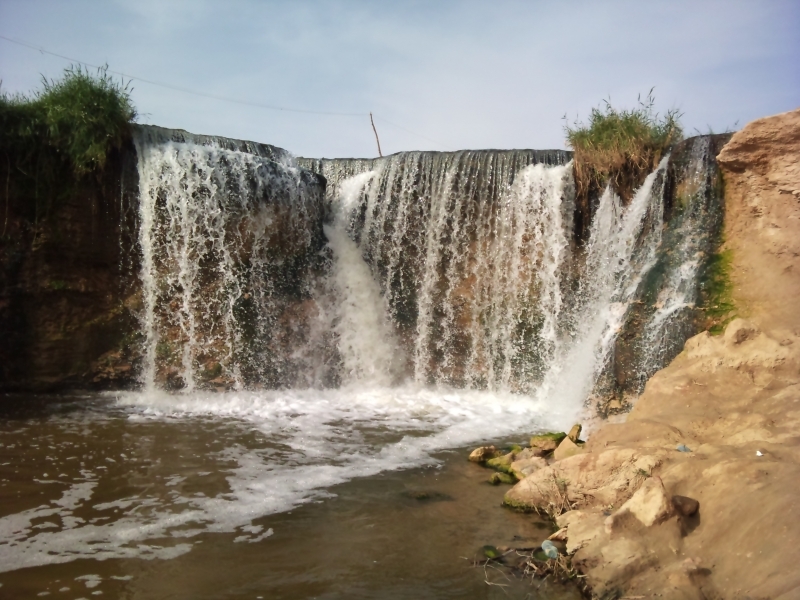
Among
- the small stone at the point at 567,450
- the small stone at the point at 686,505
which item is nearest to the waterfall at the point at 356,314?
the small stone at the point at 567,450

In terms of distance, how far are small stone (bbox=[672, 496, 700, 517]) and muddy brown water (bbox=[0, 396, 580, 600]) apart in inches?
31.0

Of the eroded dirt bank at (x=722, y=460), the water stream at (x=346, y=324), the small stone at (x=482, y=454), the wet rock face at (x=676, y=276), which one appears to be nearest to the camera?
the eroded dirt bank at (x=722, y=460)

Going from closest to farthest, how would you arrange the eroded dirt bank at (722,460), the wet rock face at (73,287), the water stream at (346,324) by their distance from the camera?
1. the eroded dirt bank at (722,460)
2. the water stream at (346,324)
3. the wet rock face at (73,287)

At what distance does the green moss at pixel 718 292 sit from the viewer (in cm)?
661

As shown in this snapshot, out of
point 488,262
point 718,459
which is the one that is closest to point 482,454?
point 718,459

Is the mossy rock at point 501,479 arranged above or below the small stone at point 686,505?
below

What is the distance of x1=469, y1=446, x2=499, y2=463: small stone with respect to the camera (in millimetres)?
5828

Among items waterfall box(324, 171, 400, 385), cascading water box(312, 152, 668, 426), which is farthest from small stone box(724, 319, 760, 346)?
waterfall box(324, 171, 400, 385)

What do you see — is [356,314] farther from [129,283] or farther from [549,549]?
[549,549]

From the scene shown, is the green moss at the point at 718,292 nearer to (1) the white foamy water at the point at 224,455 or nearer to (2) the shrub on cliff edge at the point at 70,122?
(1) the white foamy water at the point at 224,455

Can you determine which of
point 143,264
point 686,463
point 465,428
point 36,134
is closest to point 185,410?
point 143,264

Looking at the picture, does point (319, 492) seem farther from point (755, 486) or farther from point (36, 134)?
point (36, 134)

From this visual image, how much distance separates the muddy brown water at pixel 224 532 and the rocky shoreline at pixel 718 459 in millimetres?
337

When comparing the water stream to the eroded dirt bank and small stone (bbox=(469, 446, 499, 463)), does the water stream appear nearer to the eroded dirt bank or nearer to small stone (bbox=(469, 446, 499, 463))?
small stone (bbox=(469, 446, 499, 463))
